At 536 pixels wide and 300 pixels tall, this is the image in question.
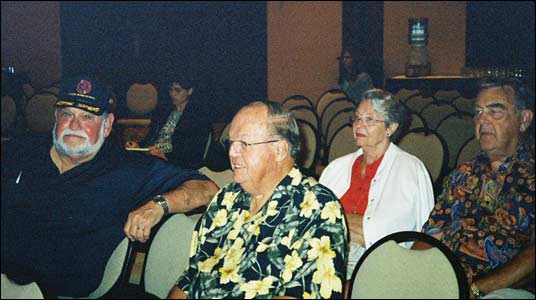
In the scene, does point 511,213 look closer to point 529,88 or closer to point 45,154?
point 529,88

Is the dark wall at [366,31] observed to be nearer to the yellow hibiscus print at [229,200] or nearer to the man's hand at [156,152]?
the man's hand at [156,152]

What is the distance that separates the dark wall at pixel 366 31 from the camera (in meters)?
12.9

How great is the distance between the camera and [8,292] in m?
2.21

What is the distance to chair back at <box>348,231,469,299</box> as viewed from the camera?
2.08m

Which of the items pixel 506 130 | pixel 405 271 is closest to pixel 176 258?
pixel 405 271

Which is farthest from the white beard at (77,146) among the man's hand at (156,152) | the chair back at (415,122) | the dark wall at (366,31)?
the dark wall at (366,31)

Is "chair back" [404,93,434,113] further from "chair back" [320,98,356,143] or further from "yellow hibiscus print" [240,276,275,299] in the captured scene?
"yellow hibiscus print" [240,276,275,299]

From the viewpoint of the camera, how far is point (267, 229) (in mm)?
2266

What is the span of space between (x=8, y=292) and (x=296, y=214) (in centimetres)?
98

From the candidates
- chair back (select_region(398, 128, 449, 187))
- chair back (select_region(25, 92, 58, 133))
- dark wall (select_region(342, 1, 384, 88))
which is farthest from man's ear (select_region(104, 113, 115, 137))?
dark wall (select_region(342, 1, 384, 88))

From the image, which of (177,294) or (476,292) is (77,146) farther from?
A: (476,292)

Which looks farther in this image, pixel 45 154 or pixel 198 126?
pixel 198 126

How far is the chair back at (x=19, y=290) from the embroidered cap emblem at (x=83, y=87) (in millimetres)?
1072

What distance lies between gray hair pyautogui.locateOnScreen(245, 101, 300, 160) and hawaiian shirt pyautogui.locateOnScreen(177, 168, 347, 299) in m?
0.10
